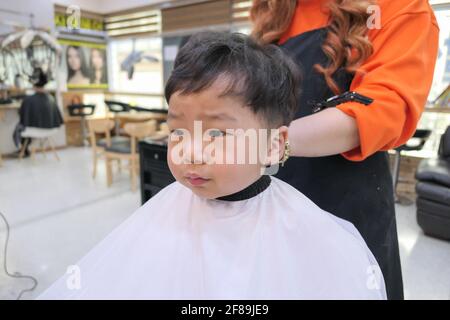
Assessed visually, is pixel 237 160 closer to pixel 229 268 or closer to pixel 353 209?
pixel 229 268

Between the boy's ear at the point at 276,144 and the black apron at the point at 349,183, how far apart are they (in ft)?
0.60

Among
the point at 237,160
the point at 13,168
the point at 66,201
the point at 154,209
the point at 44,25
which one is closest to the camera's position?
the point at 237,160

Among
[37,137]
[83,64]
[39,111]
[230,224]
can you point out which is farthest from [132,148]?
[230,224]

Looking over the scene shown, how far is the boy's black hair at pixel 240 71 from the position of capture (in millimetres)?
493

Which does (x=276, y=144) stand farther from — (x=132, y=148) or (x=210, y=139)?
(x=132, y=148)

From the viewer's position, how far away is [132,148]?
11.3 ft

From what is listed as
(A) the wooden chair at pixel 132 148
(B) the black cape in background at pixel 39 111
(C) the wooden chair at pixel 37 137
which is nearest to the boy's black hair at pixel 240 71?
(B) the black cape in background at pixel 39 111

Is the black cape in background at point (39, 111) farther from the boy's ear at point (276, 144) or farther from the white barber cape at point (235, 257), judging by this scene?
the boy's ear at point (276, 144)

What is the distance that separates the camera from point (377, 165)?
692 millimetres

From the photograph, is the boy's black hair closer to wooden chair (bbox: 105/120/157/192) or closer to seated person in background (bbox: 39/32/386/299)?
seated person in background (bbox: 39/32/386/299)

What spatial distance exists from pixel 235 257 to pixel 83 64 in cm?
261

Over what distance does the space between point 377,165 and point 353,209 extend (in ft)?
0.39
